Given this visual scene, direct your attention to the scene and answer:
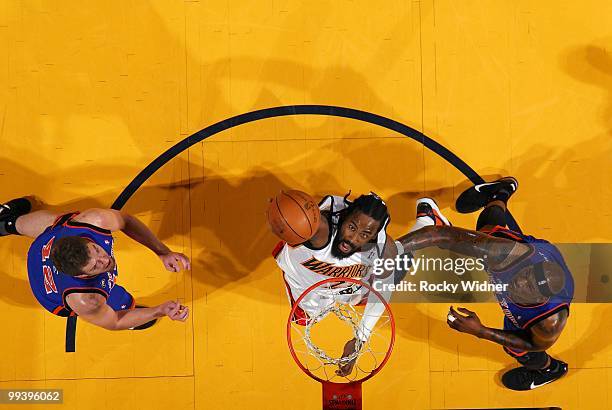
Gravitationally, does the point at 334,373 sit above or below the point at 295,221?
below

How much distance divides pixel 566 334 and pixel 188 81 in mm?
3647

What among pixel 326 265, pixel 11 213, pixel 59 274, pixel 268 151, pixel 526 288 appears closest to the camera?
pixel 59 274

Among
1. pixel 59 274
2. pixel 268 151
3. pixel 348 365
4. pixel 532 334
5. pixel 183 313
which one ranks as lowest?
pixel 348 365

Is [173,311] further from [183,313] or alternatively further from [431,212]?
[431,212]

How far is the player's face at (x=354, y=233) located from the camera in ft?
13.7

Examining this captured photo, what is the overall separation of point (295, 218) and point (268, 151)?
1.00 meters

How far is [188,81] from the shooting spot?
495cm

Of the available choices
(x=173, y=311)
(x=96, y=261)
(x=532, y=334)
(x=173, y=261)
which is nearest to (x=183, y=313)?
(x=173, y=311)

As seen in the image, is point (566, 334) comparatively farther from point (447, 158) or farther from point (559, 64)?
point (559, 64)

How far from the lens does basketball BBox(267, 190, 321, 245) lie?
412cm

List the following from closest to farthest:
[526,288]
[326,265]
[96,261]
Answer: [96,261]
[326,265]
[526,288]

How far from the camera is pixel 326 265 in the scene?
4402 mm

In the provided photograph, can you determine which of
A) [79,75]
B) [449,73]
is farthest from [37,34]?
[449,73]

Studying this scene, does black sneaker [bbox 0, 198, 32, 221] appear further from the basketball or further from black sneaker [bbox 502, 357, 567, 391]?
black sneaker [bbox 502, 357, 567, 391]
